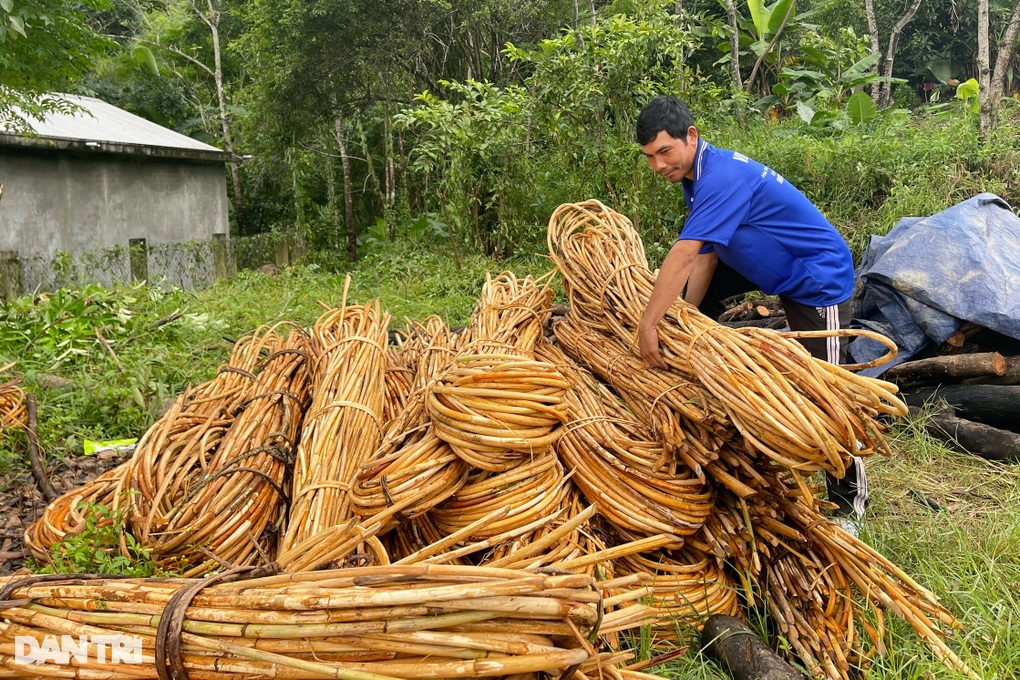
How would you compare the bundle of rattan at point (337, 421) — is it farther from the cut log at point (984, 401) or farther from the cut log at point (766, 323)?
the cut log at point (984, 401)

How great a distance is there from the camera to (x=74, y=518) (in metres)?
2.82

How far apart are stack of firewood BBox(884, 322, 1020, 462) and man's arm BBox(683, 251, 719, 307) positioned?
1729mm

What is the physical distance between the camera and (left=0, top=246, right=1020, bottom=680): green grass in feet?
8.38

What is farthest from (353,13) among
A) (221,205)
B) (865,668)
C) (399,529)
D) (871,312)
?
(865,668)

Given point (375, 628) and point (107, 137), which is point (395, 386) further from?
point (107, 137)

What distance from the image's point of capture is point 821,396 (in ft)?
7.81

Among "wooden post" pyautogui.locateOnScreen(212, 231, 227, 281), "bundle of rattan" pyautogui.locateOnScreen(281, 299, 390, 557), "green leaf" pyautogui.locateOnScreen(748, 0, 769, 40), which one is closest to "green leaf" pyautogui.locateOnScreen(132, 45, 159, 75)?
"wooden post" pyautogui.locateOnScreen(212, 231, 227, 281)

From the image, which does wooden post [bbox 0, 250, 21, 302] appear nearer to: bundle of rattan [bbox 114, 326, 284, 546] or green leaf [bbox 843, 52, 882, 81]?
bundle of rattan [bbox 114, 326, 284, 546]

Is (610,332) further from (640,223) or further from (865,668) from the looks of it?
(640,223)

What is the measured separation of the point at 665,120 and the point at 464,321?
14.5 feet

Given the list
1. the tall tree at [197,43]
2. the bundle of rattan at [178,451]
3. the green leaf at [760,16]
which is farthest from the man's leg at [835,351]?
the tall tree at [197,43]

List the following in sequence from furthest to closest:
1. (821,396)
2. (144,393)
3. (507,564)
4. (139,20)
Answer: (139,20) < (144,393) < (821,396) < (507,564)

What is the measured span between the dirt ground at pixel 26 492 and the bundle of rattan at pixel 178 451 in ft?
2.24

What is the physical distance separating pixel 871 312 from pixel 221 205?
548 inches
